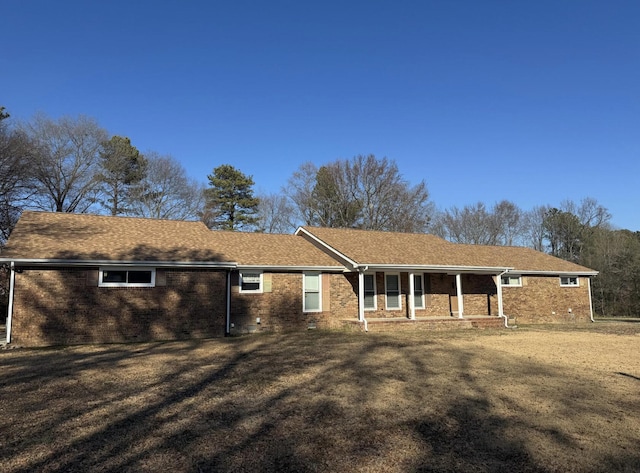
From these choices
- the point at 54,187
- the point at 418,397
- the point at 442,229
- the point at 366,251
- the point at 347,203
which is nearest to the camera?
the point at 418,397

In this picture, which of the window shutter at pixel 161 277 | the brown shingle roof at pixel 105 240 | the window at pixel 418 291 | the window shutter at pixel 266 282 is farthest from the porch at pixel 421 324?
the window shutter at pixel 161 277

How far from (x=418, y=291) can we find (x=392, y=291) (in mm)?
1345

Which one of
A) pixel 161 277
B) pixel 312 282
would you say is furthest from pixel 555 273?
pixel 161 277

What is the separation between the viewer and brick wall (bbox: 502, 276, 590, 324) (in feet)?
70.2

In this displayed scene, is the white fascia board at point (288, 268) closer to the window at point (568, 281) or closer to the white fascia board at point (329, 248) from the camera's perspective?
the white fascia board at point (329, 248)

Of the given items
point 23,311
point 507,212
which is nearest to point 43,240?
point 23,311

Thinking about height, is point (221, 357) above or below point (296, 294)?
below

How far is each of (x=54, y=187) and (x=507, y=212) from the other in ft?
140

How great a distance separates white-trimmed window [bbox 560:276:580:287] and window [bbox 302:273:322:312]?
13711 millimetres

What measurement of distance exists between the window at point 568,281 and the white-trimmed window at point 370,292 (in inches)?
435

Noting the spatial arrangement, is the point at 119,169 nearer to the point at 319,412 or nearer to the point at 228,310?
the point at 228,310

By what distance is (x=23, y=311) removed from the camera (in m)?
12.4

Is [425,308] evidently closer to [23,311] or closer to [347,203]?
[23,311]

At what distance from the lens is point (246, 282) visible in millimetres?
15891
